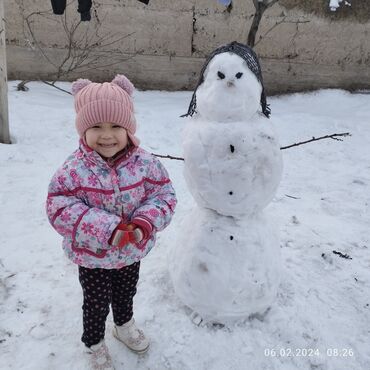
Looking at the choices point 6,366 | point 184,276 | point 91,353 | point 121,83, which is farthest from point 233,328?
point 121,83

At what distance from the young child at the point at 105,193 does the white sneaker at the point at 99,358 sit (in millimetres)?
283

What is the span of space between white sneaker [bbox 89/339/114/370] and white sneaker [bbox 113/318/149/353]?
0.14m

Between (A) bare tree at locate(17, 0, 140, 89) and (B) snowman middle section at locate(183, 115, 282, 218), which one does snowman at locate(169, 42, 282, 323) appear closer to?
(B) snowman middle section at locate(183, 115, 282, 218)

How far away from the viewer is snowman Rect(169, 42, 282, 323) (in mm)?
1960

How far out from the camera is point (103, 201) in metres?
1.66

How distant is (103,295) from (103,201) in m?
0.49

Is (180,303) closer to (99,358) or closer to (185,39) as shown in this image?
(99,358)

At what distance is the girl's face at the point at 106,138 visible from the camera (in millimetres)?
1620

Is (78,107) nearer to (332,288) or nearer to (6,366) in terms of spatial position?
(6,366)

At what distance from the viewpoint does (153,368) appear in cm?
206

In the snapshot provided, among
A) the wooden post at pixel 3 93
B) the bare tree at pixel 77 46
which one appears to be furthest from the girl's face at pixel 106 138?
the bare tree at pixel 77 46

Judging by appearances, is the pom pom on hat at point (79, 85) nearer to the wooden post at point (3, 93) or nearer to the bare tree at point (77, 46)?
the wooden post at point (3, 93)

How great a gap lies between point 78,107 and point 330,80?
19.5ft
